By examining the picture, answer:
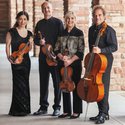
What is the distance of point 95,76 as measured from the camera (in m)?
4.17

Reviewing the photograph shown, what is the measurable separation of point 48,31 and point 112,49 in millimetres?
1036

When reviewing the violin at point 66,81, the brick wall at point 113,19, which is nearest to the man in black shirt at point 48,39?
the violin at point 66,81

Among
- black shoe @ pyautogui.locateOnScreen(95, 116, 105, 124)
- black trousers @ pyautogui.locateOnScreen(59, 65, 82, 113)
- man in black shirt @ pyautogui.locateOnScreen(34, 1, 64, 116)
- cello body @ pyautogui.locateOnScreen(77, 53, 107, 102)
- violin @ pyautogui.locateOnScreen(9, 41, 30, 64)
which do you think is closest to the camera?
cello body @ pyautogui.locateOnScreen(77, 53, 107, 102)

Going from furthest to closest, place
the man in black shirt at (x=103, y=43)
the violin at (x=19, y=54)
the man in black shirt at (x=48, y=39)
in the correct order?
the man in black shirt at (x=48, y=39) < the violin at (x=19, y=54) < the man in black shirt at (x=103, y=43)

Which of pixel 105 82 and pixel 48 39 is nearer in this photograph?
pixel 105 82

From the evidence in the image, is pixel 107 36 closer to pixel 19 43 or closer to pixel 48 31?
pixel 48 31

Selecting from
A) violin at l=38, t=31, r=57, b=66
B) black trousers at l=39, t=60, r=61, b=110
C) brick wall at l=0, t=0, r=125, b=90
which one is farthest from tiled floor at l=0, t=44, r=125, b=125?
violin at l=38, t=31, r=57, b=66

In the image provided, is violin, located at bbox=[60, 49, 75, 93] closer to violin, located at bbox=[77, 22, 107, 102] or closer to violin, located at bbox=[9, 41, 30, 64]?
violin, located at bbox=[77, 22, 107, 102]

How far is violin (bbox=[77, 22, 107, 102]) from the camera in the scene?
164 inches

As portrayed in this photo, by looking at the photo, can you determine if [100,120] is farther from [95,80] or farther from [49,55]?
[49,55]

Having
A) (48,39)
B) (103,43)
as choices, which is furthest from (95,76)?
(48,39)

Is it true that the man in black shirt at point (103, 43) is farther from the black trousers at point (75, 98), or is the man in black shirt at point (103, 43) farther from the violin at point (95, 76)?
the black trousers at point (75, 98)

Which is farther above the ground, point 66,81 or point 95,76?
point 95,76

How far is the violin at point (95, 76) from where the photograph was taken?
4.17 meters
